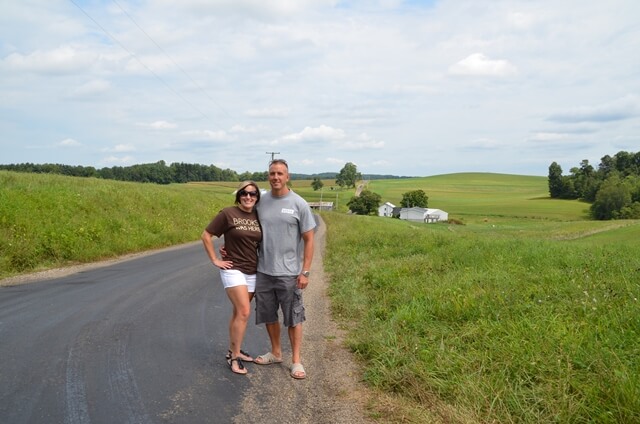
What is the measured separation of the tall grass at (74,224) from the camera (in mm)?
12383

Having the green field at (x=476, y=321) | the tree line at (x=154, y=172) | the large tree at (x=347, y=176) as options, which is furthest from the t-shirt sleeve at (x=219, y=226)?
the large tree at (x=347, y=176)

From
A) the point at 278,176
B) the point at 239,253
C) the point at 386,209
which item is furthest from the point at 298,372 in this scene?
the point at 386,209

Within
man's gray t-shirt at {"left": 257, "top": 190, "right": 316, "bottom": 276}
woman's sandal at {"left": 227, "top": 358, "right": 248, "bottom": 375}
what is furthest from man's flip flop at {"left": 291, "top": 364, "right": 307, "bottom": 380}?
man's gray t-shirt at {"left": 257, "top": 190, "right": 316, "bottom": 276}

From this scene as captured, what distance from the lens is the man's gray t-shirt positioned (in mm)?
4988

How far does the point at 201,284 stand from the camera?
10070 mm

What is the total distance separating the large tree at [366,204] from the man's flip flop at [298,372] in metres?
102

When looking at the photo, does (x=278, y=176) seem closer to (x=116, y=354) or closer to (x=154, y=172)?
(x=116, y=354)

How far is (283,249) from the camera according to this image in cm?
501

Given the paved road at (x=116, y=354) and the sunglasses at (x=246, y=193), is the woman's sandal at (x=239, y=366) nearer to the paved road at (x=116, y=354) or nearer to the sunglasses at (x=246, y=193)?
the paved road at (x=116, y=354)

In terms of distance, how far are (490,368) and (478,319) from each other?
4.81 feet

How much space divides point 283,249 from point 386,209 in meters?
110

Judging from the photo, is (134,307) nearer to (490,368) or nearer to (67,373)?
(67,373)

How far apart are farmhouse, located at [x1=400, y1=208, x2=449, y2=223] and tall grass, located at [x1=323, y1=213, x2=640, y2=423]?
84762mm

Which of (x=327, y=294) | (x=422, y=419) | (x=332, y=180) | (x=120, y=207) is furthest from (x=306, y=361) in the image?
(x=332, y=180)
